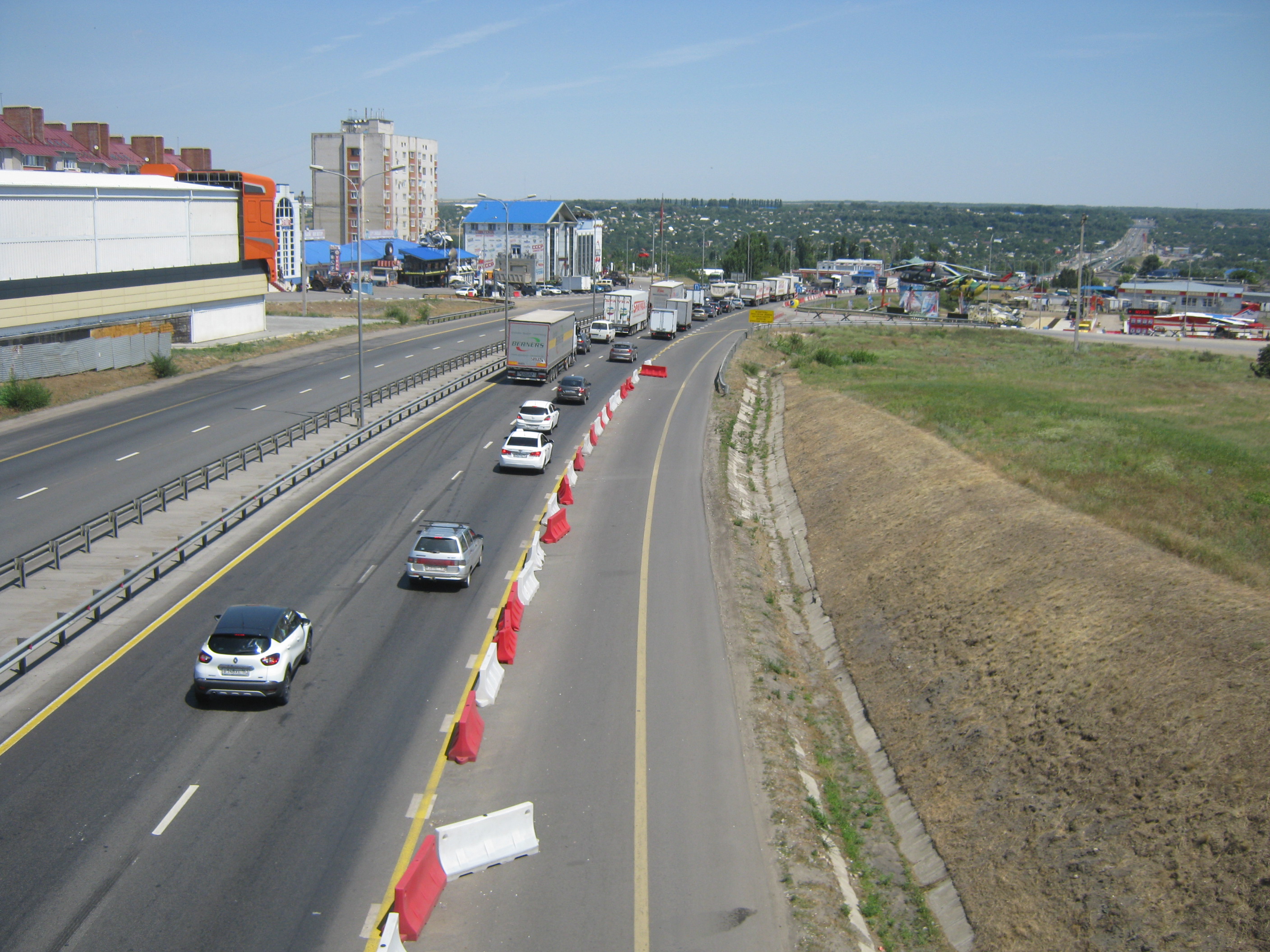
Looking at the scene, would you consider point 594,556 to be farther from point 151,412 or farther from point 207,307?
point 207,307

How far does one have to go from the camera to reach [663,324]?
3339 inches

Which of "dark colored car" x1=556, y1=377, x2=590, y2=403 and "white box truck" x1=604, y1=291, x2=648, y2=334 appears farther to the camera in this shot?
"white box truck" x1=604, y1=291, x2=648, y2=334

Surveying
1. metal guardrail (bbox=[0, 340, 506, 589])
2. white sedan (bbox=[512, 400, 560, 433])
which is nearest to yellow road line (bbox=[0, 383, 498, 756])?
metal guardrail (bbox=[0, 340, 506, 589])

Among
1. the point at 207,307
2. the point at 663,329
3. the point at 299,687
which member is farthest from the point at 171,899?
the point at 663,329

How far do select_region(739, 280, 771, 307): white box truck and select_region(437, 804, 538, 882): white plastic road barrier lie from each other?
12078 cm

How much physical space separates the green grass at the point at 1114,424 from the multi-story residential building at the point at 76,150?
2621 inches

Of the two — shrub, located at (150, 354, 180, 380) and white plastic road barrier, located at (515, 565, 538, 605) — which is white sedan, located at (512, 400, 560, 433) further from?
shrub, located at (150, 354, 180, 380)

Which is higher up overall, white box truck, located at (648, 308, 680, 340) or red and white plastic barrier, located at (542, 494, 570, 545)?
white box truck, located at (648, 308, 680, 340)

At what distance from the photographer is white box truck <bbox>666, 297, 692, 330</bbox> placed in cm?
8819

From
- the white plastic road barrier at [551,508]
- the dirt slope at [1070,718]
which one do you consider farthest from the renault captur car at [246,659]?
the dirt slope at [1070,718]

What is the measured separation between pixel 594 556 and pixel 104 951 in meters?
17.1

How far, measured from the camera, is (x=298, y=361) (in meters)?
60.9

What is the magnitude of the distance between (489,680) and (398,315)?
70781mm

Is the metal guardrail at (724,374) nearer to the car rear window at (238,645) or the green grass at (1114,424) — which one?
the green grass at (1114,424)
